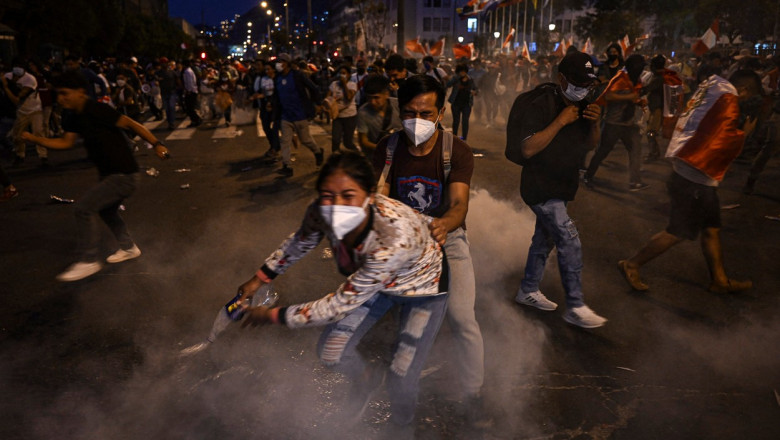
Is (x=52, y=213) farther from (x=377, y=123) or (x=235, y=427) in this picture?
(x=235, y=427)

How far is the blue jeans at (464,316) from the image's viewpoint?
278 cm

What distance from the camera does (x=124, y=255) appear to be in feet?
17.6

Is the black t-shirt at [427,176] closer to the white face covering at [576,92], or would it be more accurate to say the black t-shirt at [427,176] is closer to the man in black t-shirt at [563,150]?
the man in black t-shirt at [563,150]

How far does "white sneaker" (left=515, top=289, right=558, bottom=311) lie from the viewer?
427 centimetres

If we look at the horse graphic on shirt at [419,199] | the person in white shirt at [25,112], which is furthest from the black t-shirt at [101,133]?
the person in white shirt at [25,112]

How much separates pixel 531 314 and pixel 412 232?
7.73ft

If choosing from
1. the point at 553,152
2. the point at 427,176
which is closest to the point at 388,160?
the point at 427,176

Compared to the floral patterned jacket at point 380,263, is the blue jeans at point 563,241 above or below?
below

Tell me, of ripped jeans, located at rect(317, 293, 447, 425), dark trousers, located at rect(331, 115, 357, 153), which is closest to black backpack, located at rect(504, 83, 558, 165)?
ripped jeans, located at rect(317, 293, 447, 425)

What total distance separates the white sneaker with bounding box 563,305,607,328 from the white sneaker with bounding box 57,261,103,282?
165 inches

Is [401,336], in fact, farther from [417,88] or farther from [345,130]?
[345,130]

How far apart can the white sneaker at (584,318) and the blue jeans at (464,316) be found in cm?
140

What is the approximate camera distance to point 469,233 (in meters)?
6.15

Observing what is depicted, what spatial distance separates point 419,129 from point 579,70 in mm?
1317
